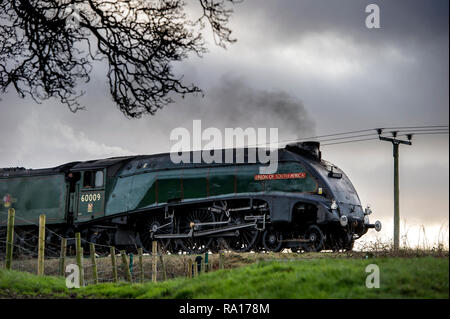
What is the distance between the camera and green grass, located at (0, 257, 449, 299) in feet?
25.1

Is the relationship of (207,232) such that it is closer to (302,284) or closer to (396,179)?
(396,179)

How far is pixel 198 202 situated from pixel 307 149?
4178mm

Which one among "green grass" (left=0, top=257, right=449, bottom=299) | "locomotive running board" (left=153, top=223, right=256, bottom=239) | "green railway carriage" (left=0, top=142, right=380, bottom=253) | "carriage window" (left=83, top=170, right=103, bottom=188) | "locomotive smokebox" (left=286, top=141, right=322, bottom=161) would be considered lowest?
"green grass" (left=0, top=257, right=449, bottom=299)

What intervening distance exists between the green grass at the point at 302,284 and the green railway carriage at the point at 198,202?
7.73 meters

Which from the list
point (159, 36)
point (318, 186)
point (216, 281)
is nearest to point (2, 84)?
point (159, 36)

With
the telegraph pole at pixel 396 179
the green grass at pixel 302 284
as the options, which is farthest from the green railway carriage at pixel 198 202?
the green grass at pixel 302 284

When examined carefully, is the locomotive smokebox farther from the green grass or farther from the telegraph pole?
the green grass

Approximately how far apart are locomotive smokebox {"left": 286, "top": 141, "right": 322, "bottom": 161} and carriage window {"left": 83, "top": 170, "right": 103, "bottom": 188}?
8.11 meters

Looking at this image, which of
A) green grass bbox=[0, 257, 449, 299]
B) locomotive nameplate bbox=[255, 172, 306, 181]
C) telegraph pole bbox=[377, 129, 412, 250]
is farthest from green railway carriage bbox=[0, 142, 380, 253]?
green grass bbox=[0, 257, 449, 299]

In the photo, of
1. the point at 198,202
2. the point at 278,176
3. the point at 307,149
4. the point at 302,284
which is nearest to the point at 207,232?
the point at 198,202

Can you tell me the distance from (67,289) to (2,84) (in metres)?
4.40

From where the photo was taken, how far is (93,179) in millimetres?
24219

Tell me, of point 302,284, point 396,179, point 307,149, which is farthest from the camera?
point 396,179

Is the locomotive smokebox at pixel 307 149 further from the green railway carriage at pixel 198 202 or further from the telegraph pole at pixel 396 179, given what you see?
the telegraph pole at pixel 396 179
